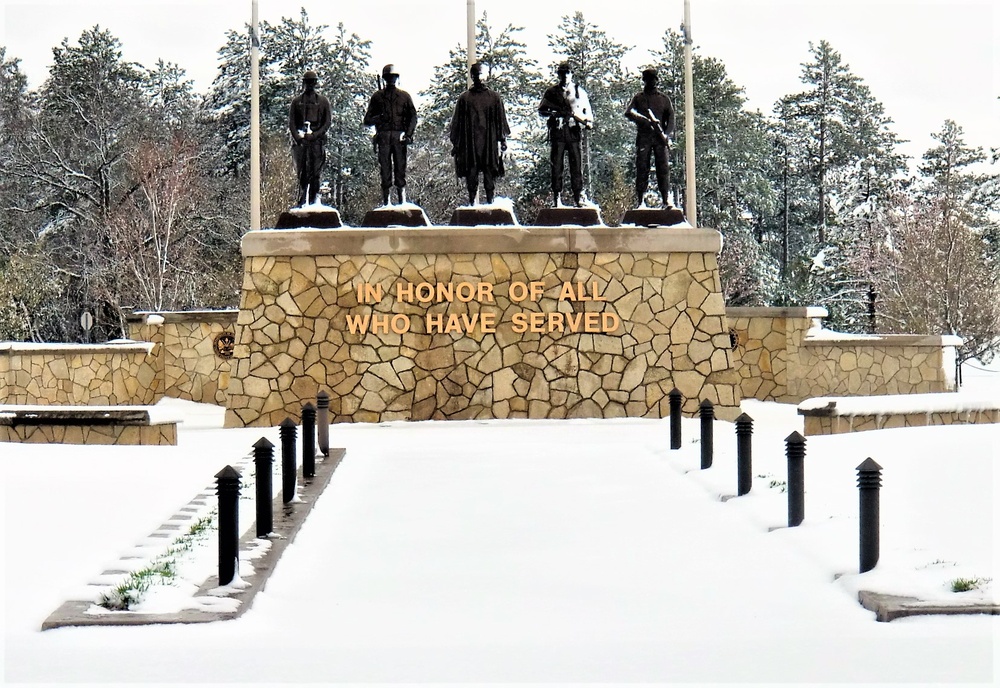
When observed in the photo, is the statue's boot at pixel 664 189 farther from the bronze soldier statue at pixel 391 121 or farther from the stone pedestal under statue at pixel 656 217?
the bronze soldier statue at pixel 391 121

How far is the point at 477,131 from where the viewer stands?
2034 centimetres

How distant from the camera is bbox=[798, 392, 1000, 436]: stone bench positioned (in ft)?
55.0

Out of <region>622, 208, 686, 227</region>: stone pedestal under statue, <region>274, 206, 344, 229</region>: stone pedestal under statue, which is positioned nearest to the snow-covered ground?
<region>274, 206, 344, 229</region>: stone pedestal under statue

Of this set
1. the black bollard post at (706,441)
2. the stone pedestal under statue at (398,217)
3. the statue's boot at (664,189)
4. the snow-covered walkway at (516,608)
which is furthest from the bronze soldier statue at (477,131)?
the snow-covered walkway at (516,608)

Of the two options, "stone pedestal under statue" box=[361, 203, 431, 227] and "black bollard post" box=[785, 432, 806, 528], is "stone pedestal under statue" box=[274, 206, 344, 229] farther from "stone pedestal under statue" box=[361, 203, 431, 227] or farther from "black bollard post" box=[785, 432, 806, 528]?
"black bollard post" box=[785, 432, 806, 528]

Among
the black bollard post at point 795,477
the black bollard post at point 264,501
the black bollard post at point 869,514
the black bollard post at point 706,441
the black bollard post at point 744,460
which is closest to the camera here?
the black bollard post at point 869,514

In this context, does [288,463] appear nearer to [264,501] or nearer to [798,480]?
[264,501]

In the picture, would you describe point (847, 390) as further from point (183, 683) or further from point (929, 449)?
point (183, 683)

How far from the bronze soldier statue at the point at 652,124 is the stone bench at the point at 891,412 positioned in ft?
16.1

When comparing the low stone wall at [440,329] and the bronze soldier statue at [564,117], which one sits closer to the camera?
the low stone wall at [440,329]

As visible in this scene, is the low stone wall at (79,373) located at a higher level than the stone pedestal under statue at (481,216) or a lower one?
lower

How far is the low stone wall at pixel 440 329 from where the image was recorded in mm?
19781

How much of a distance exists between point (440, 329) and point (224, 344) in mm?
7625

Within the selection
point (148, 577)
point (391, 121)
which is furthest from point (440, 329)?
point (148, 577)
